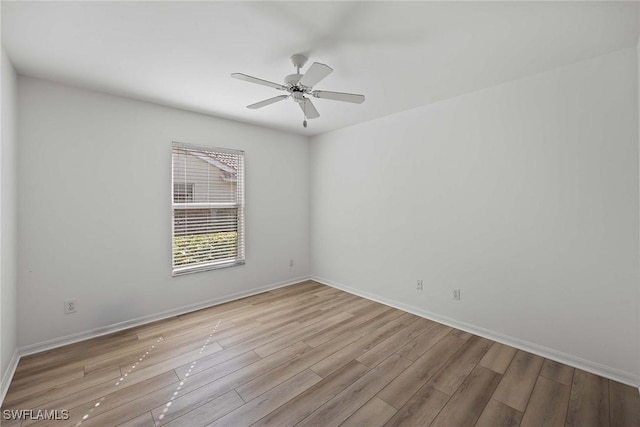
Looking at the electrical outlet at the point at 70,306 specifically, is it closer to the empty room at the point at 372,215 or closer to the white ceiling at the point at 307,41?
the empty room at the point at 372,215

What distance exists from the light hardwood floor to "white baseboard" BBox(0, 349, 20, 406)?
0.16ft

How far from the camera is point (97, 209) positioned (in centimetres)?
279

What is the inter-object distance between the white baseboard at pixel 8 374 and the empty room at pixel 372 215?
0.10 ft

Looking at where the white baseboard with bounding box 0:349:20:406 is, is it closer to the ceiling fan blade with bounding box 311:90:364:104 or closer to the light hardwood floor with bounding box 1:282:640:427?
the light hardwood floor with bounding box 1:282:640:427

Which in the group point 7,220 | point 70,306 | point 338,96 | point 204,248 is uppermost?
point 338,96

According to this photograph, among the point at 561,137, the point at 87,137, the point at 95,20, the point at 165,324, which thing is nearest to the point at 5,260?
the point at 87,137

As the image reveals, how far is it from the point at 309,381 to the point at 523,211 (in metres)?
2.41

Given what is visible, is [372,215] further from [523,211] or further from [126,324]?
[126,324]

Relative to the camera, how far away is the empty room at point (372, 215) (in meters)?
1.79

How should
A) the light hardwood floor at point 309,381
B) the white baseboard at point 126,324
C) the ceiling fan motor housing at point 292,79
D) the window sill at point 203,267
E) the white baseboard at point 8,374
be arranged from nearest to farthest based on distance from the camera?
1. the light hardwood floor at point 309,381
2. the white baseboard at point 8,374
3. the ceiling fan motor housing at point 292,79
4. the white baseboard at point 126,324
5. the window sill at point 203,267

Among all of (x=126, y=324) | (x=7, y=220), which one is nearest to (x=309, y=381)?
(x=126, y=324)

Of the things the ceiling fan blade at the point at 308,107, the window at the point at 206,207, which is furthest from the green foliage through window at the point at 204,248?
Result: the ceiling fan blade at the point at 308,107

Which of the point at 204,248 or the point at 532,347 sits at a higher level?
the point at 204,248

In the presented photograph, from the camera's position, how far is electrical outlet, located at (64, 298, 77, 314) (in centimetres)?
262
